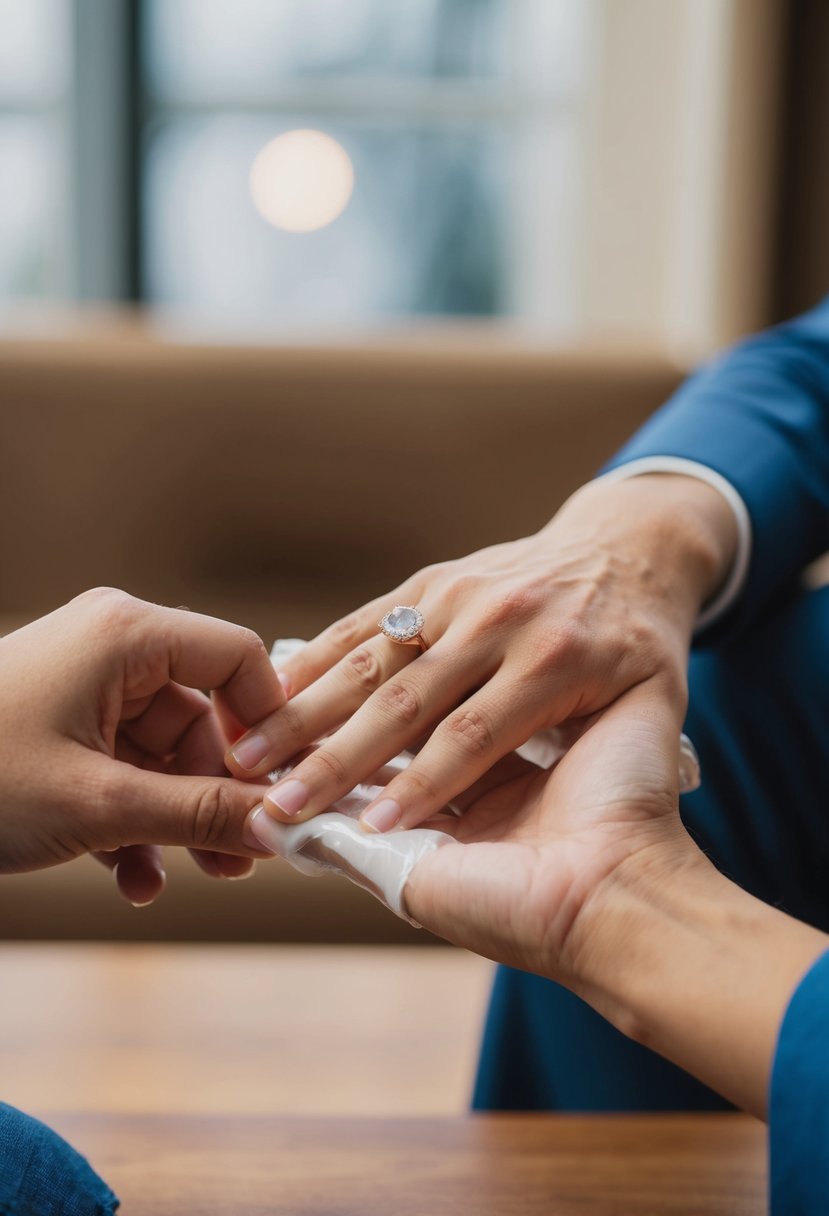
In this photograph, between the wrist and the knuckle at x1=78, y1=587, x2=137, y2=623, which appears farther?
the wrist

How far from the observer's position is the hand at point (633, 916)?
0.45 m

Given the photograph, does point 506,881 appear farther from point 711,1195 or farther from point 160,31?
point 160,31

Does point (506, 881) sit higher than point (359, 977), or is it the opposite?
point (506, 881)

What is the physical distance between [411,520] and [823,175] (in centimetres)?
129

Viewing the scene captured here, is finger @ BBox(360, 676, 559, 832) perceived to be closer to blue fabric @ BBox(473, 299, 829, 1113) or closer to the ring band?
the ring band

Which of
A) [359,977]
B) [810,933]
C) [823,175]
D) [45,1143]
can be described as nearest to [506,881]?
[810,933]

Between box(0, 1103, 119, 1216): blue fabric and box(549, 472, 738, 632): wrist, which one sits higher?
box(549, 472, 738, 632): wrist

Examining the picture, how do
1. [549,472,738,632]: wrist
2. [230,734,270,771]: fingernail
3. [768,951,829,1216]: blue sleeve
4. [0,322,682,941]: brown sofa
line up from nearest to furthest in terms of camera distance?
1. [768,951,829,1216]: blue sleeve
2. [230,734,270,771]: fingernail
3. [549,472,738,632]: wrist
4. [0,322,682,941]: brown sofa

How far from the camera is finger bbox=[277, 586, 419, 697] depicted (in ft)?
2.30

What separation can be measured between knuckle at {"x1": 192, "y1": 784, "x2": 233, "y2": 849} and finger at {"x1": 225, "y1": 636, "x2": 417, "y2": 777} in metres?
0.03

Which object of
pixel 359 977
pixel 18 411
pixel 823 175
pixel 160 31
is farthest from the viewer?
pixel 160 31

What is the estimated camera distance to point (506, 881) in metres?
0.51

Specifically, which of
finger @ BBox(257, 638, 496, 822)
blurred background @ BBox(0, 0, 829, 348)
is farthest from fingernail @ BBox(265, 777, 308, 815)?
blurred background @ BBox(0, 0, 829, 348)

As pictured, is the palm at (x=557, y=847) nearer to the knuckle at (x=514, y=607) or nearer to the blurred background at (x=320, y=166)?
the knuckle at (x=514, y=607)
